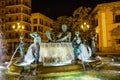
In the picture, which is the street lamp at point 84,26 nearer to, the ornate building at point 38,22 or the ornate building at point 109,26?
the ornate building at point 109,26

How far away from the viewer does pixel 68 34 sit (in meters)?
14.4

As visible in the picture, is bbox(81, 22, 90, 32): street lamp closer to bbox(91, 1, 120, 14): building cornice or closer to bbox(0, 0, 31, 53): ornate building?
bbox(91, 1, 120, 14): building cornice

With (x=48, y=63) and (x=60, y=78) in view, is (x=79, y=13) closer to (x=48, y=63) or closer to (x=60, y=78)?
(x=48, y=63)

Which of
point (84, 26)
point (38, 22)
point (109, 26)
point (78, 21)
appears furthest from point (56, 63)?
point (38, 22)

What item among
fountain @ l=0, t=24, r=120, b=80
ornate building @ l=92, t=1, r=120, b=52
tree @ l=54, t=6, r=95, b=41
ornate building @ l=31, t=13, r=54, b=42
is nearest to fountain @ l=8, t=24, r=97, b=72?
fountain @ l=0, t=24, r=120, b=80

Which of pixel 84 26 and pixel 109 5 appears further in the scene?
pixel 109 5

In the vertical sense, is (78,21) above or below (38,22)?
below

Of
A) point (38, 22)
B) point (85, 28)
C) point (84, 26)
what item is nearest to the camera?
point (85, 28)

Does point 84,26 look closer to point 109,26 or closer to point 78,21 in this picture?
point 78,21

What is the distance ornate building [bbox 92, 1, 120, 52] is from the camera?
4275 cm

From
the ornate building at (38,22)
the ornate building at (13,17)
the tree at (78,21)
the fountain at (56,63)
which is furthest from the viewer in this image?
the ornate building at (38,22)

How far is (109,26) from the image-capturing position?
44.1 metres

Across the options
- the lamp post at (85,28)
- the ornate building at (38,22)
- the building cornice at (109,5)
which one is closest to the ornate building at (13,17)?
the ornate building at (38,22)

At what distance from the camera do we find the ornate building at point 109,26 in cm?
4275
